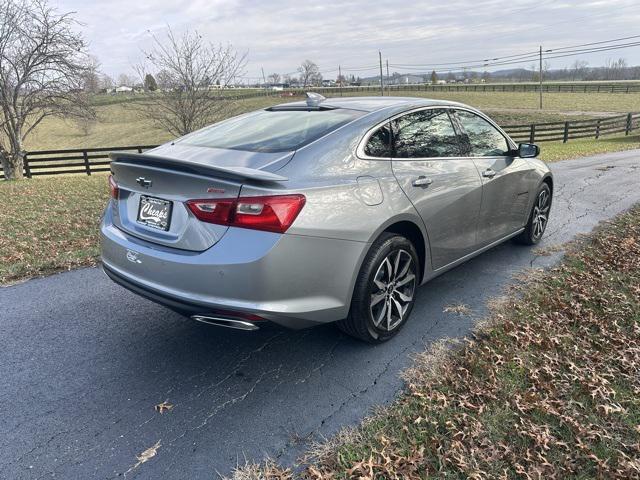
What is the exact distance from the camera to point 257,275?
8.29 feet

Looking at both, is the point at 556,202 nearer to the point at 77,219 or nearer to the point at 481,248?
the point at 481,248

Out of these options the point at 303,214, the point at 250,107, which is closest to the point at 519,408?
the point at 303,214

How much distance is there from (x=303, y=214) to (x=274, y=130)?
1.09m

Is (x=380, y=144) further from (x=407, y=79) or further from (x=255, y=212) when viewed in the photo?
(x=407, y=79)

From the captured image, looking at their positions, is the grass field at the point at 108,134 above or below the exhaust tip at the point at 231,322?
above

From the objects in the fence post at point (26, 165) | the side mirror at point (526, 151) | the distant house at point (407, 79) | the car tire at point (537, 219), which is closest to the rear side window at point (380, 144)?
the side mirror at point (526, 151)

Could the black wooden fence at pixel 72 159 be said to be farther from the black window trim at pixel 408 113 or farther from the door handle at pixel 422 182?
the door handle at pixel 422 182

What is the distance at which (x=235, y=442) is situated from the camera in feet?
8.05

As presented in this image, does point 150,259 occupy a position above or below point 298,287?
above

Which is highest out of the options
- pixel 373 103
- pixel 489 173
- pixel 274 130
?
pixel 373 103

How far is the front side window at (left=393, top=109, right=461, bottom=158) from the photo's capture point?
11.4 ft

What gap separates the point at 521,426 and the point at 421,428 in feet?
1.69

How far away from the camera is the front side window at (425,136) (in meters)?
3.47

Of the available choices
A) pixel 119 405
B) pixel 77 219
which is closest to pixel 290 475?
pixel 119 405
